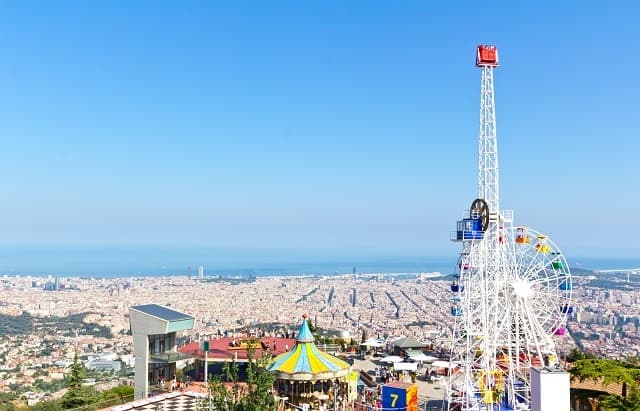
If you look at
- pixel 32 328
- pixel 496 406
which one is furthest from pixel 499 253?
pixel 32 328

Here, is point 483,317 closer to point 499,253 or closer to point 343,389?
point 499,253

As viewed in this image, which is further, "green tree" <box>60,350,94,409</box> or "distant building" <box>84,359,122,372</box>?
"distant building" <box>84,359,122,372</box>

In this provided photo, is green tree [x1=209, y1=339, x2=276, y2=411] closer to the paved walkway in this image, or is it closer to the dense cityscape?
the paved walkway

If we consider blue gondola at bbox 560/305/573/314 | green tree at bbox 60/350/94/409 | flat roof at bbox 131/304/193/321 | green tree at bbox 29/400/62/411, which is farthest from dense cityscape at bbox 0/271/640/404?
flat roof at bbox 131/304/193/321

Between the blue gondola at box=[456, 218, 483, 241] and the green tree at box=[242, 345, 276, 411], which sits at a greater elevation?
the blue gondola at box=[456, 218, 483, 241]

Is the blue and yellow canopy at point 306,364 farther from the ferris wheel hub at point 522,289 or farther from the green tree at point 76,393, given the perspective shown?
the green tree at point 76,393

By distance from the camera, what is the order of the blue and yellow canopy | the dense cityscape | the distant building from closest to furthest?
the blue and yellow canopy
the distant building
the dense cityscape

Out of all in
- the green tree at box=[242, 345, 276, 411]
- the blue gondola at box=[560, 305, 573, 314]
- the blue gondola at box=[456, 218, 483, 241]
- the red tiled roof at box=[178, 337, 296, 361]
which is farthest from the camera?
the red tiled roof at box=[178, 337, 296, 361]
